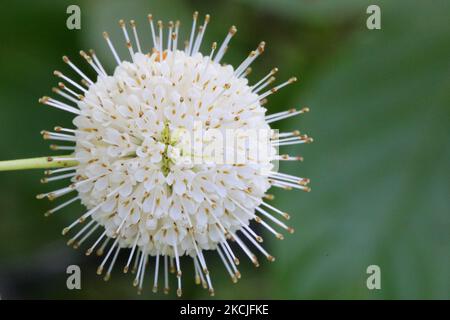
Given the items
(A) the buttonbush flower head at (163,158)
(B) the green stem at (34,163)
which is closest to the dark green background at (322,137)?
(A) the buttonbush flower head at (163,158)

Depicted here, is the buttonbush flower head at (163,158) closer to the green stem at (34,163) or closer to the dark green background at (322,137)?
the green stem at (34,163)

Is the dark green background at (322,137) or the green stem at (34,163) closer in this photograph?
the green stem at (34,163)

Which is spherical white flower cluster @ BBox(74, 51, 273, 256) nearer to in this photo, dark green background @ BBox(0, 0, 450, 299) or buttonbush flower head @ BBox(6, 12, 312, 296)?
buttonbush flower head @ BBox(6, 12, 312, 296)

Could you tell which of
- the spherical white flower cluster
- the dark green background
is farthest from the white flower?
the dark green background

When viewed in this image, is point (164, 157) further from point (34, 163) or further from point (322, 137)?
point (322, 137)

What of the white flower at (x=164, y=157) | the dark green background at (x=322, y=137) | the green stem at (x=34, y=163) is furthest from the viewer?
the dark green background at (x=322, y=137)

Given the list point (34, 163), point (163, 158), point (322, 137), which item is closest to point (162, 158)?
point (163, 158)
